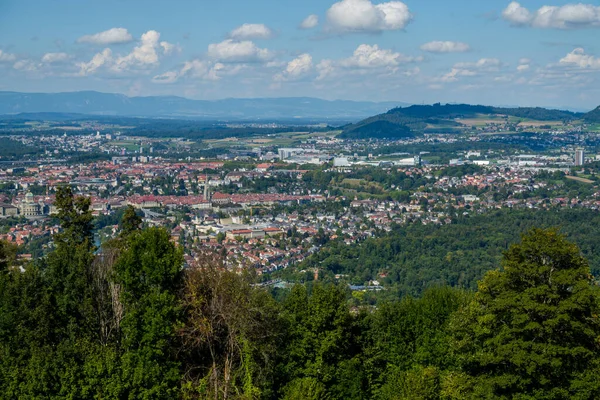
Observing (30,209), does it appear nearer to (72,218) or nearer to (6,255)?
(72,218)

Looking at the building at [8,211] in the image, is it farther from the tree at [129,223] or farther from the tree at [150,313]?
the tree at [150,313]

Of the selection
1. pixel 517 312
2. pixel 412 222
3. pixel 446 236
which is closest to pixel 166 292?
pixel 517 312

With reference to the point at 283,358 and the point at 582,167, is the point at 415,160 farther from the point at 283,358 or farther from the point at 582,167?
the point at 283,358

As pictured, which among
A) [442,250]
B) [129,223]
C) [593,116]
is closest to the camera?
[129,223]

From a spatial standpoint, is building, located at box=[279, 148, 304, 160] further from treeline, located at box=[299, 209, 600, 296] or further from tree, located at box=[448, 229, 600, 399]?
tree, located at box=[448, 229, 600, 399]

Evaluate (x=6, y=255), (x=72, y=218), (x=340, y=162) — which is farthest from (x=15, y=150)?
(x=6, y=255)
